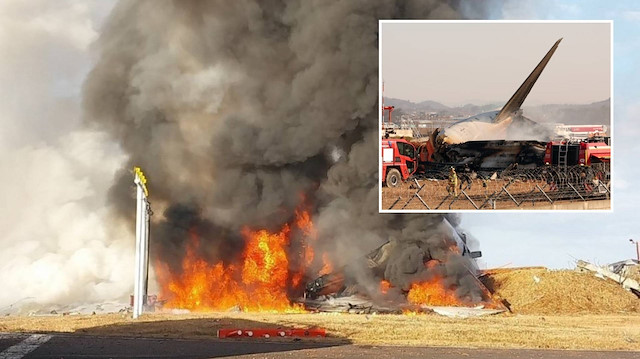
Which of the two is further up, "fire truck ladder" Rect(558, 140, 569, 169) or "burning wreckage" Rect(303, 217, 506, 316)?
"fire truck ladder" Rect(558, 140, 569, 169)

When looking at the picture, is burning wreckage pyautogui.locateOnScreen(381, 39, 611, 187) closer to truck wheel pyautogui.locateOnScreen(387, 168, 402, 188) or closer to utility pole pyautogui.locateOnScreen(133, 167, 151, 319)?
truck wheel pyautogui.locateOnScreen(387, 168, 402, 188)

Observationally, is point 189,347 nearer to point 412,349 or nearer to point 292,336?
point 292,336

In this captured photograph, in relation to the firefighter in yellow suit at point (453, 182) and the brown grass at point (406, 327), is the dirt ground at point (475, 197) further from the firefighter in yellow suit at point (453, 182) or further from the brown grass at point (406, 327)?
the brown grass at point (406, 327)

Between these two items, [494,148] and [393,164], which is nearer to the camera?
[494,148]

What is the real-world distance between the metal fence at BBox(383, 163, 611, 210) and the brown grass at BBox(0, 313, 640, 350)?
5.29m

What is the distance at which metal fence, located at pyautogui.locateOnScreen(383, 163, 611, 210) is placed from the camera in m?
36.7

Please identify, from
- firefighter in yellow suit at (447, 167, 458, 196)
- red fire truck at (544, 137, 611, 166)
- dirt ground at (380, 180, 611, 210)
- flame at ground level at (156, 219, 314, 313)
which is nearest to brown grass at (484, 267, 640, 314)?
dirt ground at (380, 180, 611, 210)

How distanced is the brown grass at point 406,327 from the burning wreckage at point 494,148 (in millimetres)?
6740

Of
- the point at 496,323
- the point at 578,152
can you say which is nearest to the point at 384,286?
the point at 496,323

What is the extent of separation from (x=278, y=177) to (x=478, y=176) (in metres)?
9.24

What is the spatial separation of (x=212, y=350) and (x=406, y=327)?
842 cm

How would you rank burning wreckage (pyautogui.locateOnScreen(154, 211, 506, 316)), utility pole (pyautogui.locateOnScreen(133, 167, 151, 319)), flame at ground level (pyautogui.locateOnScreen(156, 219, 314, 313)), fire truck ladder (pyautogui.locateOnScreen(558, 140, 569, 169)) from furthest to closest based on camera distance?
flame at ground level (pyautogui.locateOnScreen(156, 219, 314, 313)) → burning wreckage (pyautogui.locateOnScreen(154, 211, 506, 316)) → fire truck ladder (pyautogui.locateOnScreen(558, 140, 569, 169)) → utility pole (pyautogui.locateOnScreen(133, 167, 151, 319))

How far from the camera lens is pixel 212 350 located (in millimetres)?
22250

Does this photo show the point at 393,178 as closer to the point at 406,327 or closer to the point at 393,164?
the point at 393,164
